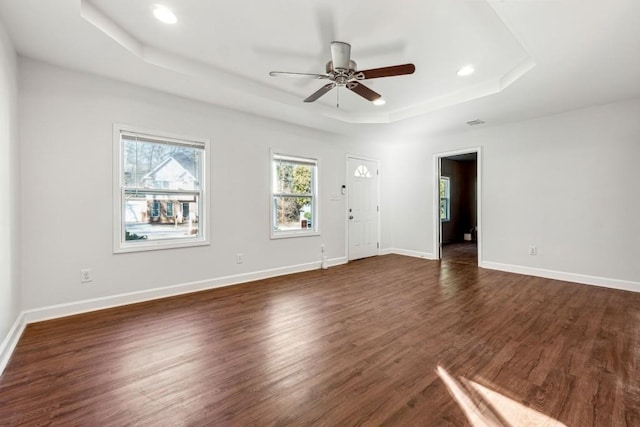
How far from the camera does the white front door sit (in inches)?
235

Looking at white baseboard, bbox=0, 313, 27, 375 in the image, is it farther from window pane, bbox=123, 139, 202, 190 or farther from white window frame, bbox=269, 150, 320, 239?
white window frame, bbox=269, 150, 320, 239

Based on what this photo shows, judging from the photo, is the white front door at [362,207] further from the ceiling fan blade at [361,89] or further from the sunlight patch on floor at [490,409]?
the sunlight patch on floor at [490,409]

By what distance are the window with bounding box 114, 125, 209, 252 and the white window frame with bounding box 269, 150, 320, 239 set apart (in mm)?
1043

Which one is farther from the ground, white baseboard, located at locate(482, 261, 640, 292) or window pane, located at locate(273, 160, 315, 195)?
window pane, located at locate(273, 160, 315, 195)

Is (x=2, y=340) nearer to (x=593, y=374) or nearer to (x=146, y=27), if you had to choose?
(x=146, y=27)

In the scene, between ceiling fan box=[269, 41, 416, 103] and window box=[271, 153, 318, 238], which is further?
window box=[271, 153, 318, 238]

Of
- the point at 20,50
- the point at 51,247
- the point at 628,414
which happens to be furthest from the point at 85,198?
the point at 628,414

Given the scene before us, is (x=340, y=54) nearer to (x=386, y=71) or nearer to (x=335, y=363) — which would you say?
(x=386, y=71)

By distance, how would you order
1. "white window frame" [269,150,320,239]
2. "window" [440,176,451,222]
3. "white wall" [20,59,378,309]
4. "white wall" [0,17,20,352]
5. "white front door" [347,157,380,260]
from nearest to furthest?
"white wall" [0,17,20,352], "white wall" [20,59,378,309], "white window frame" [269,150,320,239], "white front door" [347,157,380,260], "window" [440,176,451,222]

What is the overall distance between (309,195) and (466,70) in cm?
300

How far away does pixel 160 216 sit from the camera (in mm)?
3686

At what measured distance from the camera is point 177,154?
379cm

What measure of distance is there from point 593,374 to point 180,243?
4.19 meters

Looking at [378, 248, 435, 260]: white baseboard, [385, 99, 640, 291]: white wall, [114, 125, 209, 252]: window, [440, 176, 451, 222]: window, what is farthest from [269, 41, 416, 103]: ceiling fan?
[440, 176, 451, 222]: window
